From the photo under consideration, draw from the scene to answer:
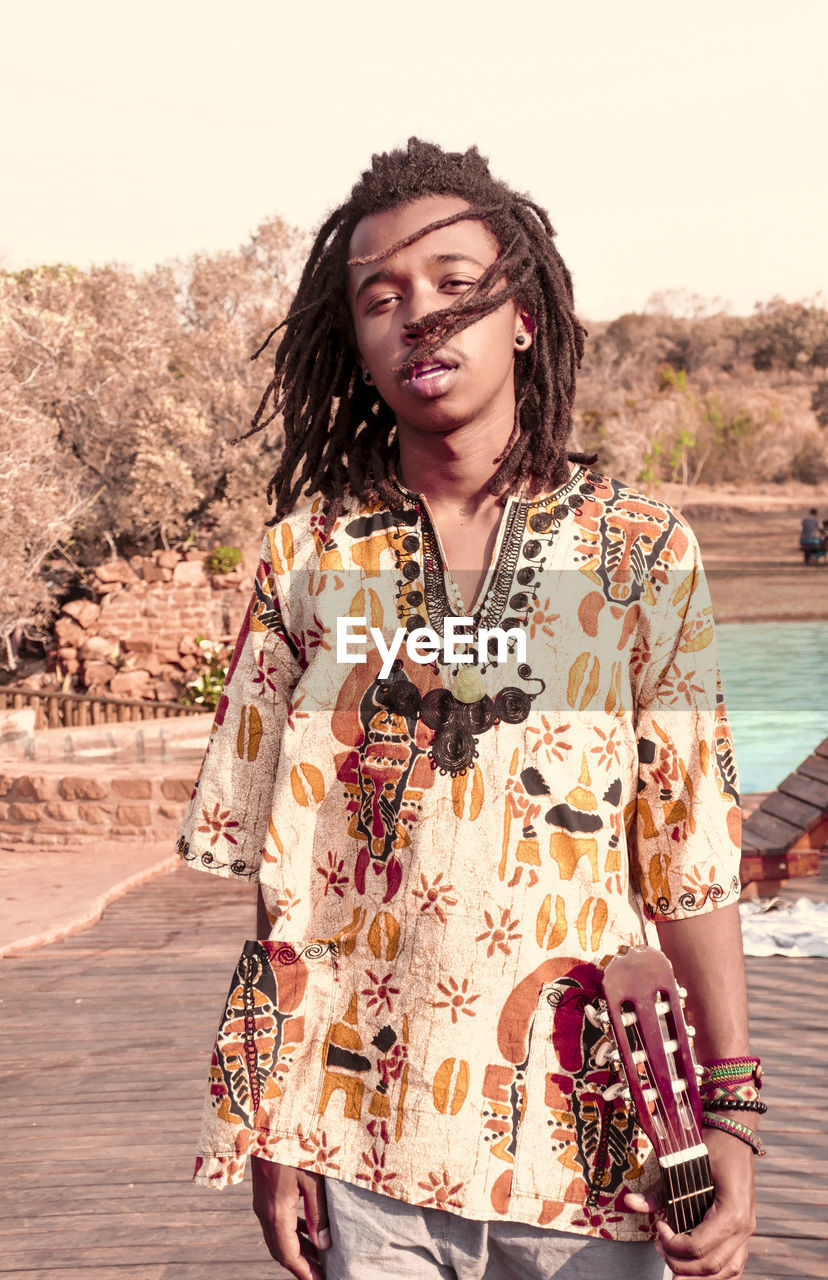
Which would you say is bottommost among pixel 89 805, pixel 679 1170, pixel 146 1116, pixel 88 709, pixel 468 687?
pixel 88 709

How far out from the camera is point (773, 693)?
73.4 ft

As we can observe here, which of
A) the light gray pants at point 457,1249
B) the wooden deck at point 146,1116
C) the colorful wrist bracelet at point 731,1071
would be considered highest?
the colorful wrist bracelet at point 731,1071

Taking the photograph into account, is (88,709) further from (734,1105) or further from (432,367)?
(734,1105)

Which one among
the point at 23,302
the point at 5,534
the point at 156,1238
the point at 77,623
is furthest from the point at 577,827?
the point at 23,302

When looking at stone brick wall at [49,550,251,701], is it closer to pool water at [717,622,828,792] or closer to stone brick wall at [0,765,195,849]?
pool water at [717,622,828,792]

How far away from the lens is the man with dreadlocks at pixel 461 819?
132cm

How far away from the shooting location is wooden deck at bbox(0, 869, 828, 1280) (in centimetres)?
311

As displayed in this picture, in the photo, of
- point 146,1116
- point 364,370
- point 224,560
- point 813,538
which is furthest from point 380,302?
point 813,538

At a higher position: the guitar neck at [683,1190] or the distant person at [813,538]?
the guitar neck at [683,1190]

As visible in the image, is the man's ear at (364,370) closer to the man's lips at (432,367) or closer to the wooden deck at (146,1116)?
the man's lips at (432,367)

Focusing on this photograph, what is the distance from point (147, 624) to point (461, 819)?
18.4 m

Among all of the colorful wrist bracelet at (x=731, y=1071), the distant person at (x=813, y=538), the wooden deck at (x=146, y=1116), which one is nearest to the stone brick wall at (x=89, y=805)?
the wooden deck at (x=146, y=1116)

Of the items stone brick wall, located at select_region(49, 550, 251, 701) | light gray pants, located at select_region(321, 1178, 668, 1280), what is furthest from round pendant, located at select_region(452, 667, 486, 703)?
stone brick wall, located at select_region(49, 550, 251, 701)

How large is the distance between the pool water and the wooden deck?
33.7 feet
